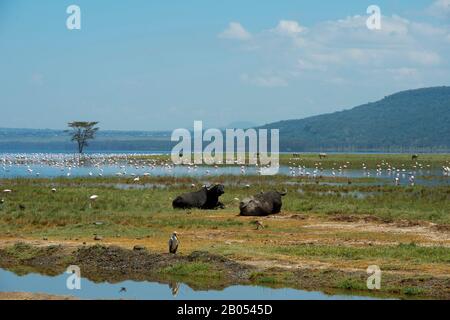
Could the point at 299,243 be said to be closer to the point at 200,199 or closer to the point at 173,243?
the point at 173,243

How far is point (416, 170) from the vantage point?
274ft

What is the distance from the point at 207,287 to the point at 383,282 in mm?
4435

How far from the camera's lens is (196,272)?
66.3ft

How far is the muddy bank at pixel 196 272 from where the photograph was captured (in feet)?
59.0

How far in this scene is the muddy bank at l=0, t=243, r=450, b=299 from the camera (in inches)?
707

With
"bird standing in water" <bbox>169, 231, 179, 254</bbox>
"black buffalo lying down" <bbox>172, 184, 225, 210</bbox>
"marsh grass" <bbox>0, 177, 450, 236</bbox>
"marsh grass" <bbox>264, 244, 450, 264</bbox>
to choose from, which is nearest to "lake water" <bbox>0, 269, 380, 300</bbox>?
"bird standing in water" <bbox>169, 231, 179, 254</bbox>

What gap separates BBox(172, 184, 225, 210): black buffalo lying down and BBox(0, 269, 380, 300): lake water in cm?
→ 1646

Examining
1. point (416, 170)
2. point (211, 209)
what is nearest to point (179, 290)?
point (211, 209)

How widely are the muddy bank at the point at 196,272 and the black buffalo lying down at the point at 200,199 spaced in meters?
12.9

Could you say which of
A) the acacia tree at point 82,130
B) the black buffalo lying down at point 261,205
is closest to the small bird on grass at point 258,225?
the black buffalo lying down at point 261,205

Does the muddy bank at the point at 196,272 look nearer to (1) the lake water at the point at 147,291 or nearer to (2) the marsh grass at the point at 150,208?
(1) the lake water at the point at 147,291

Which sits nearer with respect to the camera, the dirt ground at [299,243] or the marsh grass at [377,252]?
the dirt ground at [299,243]
